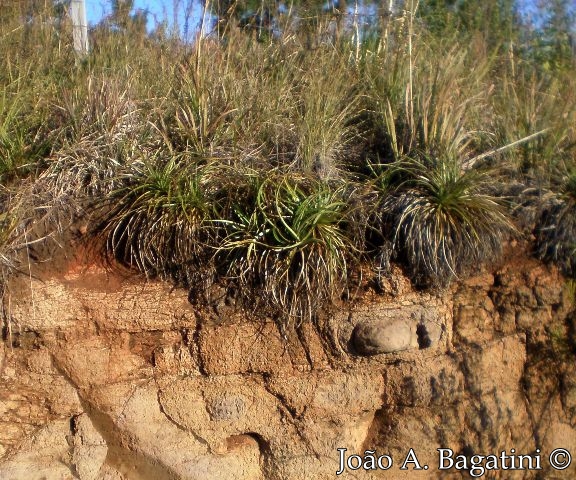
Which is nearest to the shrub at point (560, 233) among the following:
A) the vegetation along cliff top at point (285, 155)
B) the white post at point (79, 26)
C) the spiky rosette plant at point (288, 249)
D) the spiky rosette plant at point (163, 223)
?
the vegetation along cliff top at point (285, 155)

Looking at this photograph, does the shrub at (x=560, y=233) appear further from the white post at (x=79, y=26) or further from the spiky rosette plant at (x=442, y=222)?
the white post at (x=79, y=26)

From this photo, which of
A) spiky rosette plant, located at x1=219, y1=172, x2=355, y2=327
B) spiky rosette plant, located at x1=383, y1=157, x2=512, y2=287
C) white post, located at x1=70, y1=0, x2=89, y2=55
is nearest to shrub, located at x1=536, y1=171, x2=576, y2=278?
spiky rosette plant, located at x1=383, y1=157, x2=512, y2=287

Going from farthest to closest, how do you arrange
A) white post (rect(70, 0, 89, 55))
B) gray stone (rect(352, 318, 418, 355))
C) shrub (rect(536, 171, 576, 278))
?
white post (rect(70, 0, 89, 55)) → shrub (rect(536, 171, 576, 278)) → gray stone (rect(352, 318, 418, 355))

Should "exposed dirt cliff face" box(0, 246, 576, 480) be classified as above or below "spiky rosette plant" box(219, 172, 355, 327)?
below

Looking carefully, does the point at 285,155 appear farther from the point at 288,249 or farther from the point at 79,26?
the point at 79,26

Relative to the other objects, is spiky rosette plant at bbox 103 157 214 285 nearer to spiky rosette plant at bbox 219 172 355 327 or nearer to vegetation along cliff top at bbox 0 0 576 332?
vegetation along cliff top at bbox 0 0 576 332

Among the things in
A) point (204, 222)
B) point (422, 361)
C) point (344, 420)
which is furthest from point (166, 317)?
point (422, 361)

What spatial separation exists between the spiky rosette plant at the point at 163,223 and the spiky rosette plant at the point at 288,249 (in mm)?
188

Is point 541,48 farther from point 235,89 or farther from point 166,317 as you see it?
point 166,317

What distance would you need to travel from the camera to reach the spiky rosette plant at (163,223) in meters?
4.34

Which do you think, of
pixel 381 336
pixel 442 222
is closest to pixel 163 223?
pixel 381 336

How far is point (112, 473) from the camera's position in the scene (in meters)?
4.44

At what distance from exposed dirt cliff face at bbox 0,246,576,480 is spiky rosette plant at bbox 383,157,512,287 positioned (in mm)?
198

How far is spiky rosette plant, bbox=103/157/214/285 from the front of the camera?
4.34m
